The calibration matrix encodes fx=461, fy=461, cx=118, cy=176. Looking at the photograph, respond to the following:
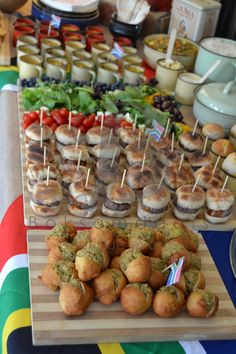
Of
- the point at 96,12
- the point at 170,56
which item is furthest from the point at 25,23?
the point at 170,56

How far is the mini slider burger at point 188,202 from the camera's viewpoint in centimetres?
142

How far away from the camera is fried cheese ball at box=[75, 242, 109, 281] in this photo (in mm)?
1054

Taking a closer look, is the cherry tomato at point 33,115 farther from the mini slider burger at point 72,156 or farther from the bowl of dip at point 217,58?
the bowl of dip at point 217,58

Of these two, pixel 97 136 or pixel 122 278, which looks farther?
pixel 97 136

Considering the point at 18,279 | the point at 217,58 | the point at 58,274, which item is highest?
the point at 217,58

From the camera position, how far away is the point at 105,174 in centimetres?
149

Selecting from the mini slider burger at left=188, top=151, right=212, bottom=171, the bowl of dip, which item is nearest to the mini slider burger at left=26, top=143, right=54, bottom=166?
the mini slider burger at left=188, top=151, right=212, bottom=171

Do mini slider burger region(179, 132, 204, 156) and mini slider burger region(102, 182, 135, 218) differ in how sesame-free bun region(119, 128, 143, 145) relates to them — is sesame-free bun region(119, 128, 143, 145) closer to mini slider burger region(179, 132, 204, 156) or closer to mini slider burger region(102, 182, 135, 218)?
mini slider burger region(179, 132, 204, 156)

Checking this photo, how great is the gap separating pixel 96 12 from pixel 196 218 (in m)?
1.57

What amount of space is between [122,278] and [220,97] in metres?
1.08

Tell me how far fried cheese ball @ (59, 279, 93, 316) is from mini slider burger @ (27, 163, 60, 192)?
449 mm


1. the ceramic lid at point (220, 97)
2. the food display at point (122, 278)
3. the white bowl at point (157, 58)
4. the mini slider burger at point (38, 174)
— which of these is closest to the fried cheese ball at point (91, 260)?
the food display at point (122, 278)

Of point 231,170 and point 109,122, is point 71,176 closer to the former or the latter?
point 109,122

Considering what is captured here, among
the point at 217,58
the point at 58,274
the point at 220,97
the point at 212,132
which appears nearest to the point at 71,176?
the point at 58,274
